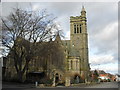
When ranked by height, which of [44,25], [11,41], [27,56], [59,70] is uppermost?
[44,25]

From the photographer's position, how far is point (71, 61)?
69062 millimetres

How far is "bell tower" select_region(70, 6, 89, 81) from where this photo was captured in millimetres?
76438

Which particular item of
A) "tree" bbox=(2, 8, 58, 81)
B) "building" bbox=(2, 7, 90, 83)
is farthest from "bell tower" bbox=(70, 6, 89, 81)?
"tree" bbox=(2, 8, 58, 81)

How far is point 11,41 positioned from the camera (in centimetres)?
3534

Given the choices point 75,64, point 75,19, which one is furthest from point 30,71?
point 75,19

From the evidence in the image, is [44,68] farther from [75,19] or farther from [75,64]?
[75,19]

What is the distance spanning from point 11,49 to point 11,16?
607 cm

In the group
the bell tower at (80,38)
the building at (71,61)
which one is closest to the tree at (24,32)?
the building at (71,61)

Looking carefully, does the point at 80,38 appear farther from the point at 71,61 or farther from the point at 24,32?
the point at 24,32

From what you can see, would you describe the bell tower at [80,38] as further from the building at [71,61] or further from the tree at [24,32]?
the tree at [24,32]

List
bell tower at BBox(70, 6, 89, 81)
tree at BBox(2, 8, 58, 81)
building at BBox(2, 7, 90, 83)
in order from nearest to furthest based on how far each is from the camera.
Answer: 1. tree at BBox(2, 8, 58, 81)
2. building at BBox(2, 7, 90, 83)
3. bell tower at BBox(70, 6, 89, 81)

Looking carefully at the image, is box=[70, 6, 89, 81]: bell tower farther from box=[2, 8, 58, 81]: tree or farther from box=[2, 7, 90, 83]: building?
box=[2, 8, 58, 81]: tree

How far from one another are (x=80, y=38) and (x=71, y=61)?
53.3 ft

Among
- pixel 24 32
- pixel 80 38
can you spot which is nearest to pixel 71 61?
pixel 80 38
